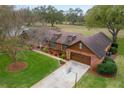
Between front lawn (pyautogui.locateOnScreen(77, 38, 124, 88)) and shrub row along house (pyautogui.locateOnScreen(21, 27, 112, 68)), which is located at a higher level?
shrub row along house (pyautogui.locateOnScreen(21, 27, 112, 68))

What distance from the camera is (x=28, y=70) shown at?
53.9 feet

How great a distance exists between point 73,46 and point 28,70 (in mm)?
6165

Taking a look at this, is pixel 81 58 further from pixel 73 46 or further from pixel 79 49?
pixel 73 46

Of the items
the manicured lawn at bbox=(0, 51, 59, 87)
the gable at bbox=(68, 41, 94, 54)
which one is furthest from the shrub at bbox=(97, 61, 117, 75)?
the manicured lawn at bbox=(0, 51, 59, 87)

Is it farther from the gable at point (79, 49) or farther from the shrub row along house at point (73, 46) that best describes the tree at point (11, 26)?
the gable at point (79, 49)

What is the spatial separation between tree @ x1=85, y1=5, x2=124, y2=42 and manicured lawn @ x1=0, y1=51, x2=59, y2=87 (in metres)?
11.9

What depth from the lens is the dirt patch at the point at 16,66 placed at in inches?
648

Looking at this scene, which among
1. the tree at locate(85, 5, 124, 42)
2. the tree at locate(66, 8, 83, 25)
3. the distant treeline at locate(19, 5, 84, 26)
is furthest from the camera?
the tree at locate(66, 8, 83, 25)

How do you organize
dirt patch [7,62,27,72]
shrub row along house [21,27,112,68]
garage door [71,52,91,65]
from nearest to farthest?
dirt patch [7,62,27,72] → shrub row along house [21,27,112,68] → garage door [71,52,91,65]

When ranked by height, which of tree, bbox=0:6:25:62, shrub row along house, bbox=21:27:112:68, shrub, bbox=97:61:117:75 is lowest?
shrub, bbox=97:61:117:75

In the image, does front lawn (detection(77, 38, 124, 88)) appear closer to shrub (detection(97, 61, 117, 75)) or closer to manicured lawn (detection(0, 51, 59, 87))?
shrub (detection(97, 61, 117, 75))

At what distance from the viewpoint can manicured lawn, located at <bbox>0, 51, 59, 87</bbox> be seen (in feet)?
46.6

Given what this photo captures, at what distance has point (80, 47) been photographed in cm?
1892
